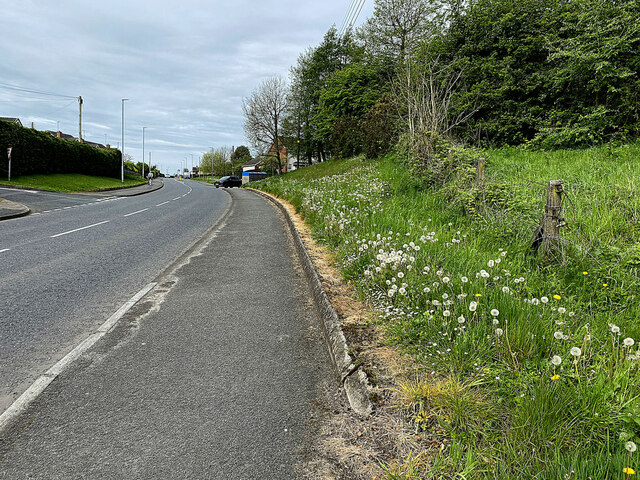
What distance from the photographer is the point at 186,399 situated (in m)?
2.78

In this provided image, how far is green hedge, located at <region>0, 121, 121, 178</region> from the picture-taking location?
2497cm

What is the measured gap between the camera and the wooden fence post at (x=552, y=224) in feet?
14.7

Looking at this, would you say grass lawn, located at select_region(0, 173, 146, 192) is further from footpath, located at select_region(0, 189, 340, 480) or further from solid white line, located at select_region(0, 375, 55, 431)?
solid white line, located at select_region(0, 375, 55, 431)

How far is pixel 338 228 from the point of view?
7.84m

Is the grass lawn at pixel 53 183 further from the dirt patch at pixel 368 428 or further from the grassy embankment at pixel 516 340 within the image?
the dirt patch at pixel 368 428

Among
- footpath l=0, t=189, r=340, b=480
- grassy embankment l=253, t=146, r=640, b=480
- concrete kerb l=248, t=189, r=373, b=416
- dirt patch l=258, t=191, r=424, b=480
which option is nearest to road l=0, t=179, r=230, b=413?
footpath l=0, t=189, r=340, b=480

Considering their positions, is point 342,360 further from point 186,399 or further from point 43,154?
point 43,154

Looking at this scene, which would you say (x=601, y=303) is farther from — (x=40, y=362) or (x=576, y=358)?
(x=40, y=362)

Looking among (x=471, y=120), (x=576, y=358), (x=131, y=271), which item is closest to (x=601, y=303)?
(x=576, y=358)

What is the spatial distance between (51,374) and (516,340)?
3.70 metres

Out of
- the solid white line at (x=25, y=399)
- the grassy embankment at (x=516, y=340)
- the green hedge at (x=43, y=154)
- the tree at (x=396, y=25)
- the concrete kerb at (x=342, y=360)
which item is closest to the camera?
the grassy embankment at (x=516, y=340)

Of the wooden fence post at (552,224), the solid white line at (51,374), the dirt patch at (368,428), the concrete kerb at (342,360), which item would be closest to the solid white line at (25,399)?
the solid white line at (51,374)

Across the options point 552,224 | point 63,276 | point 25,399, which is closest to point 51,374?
point 25,399

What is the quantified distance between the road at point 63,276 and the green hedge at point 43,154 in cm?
1694
